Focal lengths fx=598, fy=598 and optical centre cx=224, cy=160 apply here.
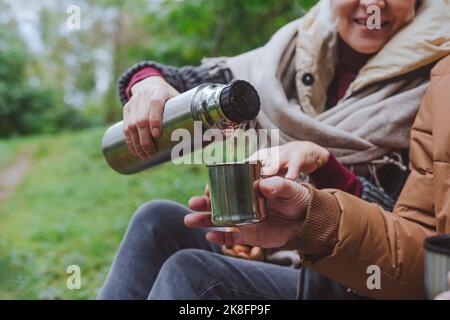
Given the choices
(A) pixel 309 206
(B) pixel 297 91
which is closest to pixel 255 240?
(A) pixel 309 206

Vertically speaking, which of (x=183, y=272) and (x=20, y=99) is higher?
(x=20, y=99)

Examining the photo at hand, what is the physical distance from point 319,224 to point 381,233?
13cm

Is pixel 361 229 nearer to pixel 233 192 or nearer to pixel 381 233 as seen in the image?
pixel 381 233

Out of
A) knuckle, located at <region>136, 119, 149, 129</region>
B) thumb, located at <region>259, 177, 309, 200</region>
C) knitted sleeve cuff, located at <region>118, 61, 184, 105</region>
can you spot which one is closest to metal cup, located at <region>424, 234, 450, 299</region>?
thumb, located at <region>259, 177, 309, 200</region>

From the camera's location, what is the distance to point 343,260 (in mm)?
1140

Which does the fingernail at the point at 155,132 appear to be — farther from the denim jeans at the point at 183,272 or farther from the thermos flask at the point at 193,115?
the denim jeans at the point at 183,272

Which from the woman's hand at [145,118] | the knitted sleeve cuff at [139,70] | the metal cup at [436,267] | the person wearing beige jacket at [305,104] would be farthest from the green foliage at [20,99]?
the metal cup at [436,267]

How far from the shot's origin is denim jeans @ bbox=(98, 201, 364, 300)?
1277mm

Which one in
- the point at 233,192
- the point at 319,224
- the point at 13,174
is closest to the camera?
the point at 233,192

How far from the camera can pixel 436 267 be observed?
0.76 metres

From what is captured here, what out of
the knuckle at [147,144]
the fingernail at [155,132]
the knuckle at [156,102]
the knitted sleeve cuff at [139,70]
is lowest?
the knuckle at [147,144]

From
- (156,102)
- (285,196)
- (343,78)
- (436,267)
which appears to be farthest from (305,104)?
(436,267)

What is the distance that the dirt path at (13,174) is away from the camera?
5.92m

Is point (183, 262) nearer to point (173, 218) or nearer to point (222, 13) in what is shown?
point (173, 218)
